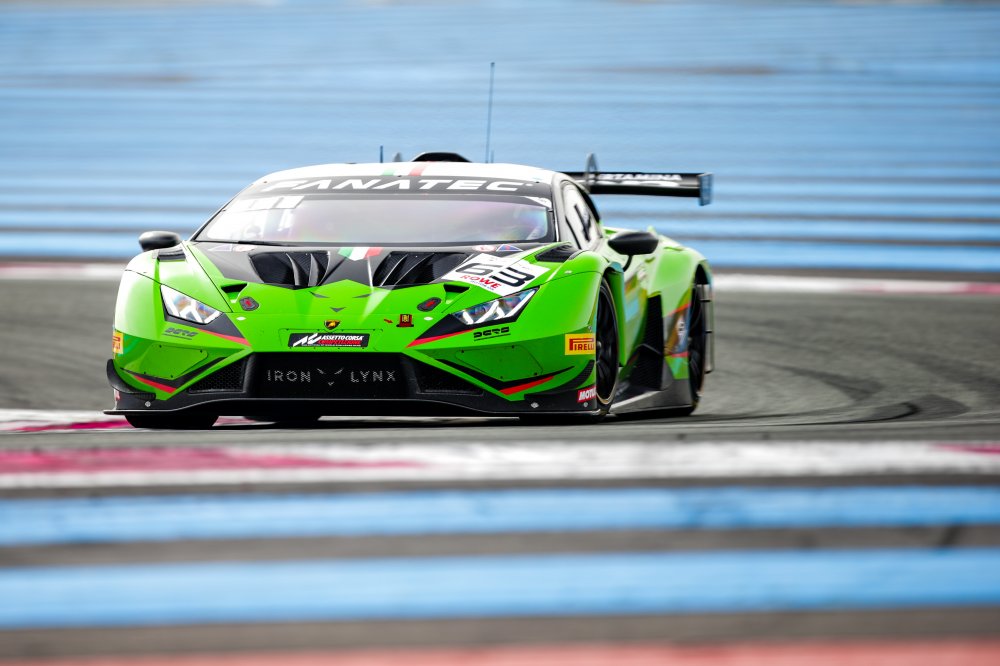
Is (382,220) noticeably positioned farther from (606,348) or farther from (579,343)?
(579,343)

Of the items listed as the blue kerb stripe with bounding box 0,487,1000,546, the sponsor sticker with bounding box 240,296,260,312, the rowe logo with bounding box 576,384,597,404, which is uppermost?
the blue kerb stripe with bounding box 0,487,1000,546

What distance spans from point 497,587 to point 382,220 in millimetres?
4192

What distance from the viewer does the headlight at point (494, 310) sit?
20.1ft

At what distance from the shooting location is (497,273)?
20.8ft

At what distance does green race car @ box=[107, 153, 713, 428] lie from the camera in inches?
241

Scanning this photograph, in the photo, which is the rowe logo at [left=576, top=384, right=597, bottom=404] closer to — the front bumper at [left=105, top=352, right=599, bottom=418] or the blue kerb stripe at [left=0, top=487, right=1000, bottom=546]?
the front bumper at [left=105, top=352, right=599, bottom=418]

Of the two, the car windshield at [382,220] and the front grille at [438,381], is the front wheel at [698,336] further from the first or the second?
the front grille at [438,381]

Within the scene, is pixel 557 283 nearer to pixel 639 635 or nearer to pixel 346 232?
pixel 346 232

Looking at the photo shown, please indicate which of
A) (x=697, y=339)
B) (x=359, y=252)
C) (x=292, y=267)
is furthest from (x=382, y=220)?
(x=697, y=339)

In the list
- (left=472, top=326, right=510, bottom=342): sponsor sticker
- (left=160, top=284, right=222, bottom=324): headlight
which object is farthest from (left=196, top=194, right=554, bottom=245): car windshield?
(left=472, top=326, right=510, bottom=342): sponsor sticker

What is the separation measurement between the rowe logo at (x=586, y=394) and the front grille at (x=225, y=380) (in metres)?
1.29

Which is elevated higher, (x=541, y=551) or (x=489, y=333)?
(x=541, y=551)

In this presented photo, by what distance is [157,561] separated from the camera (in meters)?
3.19

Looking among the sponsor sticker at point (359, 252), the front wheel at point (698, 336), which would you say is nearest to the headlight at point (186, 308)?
the sponsor sticker at point (359, 252)
